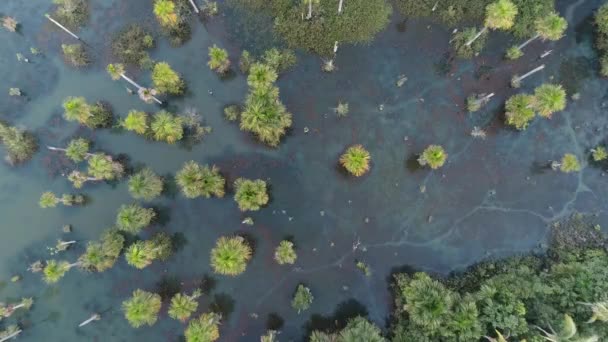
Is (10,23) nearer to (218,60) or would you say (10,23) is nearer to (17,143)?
(17,143)

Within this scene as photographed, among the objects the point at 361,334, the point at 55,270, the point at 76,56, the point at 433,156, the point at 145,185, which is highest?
the point at 76,56

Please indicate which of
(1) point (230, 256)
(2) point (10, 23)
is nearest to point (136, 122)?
(1) point (230, 256)

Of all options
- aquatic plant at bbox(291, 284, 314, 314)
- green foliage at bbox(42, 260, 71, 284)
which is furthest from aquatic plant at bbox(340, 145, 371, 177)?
green foliage at bbox(42, 260, 71, 284)

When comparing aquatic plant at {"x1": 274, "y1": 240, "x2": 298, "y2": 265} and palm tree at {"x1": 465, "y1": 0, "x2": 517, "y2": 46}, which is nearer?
aquatic plant at {"x1": 274, "y1": 240, "x2": 298, "y2": 265}

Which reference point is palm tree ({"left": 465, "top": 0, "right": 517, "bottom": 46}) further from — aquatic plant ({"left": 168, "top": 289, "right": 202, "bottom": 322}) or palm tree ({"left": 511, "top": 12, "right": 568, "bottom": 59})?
aquatic plant ({"left": 168, "top": 289, "right": 202, "bottom": 322})

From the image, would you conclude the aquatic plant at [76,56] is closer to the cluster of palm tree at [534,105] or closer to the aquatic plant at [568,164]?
the cluster of palm tree at [534,105]
